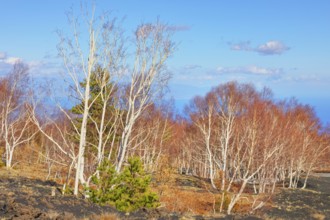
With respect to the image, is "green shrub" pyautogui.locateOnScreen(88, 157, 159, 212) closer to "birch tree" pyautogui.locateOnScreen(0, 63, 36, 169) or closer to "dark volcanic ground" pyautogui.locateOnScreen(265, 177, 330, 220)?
"dark volcanic ground" pyautogui.locateOnScreen(265, 177, 330, 220)

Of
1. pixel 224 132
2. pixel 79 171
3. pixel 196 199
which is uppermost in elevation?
pixel 224 132

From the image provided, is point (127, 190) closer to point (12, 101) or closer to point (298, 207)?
point (298, 207)

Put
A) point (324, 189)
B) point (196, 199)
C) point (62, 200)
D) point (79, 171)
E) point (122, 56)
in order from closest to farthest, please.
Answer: point (62, 200) < point (79, 171) < point (122, 56) < point (196, 199) < point (324, 189)

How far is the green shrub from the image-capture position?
13312 mm

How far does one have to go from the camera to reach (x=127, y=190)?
1360 cm

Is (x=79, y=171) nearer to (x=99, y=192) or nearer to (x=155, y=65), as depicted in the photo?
(x=99, y=192)

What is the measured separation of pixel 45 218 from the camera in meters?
9.12

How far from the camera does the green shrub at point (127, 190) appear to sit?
524 inches

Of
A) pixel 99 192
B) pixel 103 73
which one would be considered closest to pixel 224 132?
pixel 103 73

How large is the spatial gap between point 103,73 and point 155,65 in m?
2.28

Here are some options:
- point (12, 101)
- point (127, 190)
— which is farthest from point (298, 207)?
point (12, 101)

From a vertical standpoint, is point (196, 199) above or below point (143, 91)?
below

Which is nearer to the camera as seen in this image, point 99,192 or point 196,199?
point 99,192

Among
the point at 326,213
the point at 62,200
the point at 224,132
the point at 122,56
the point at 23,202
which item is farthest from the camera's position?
the point at 224,132
